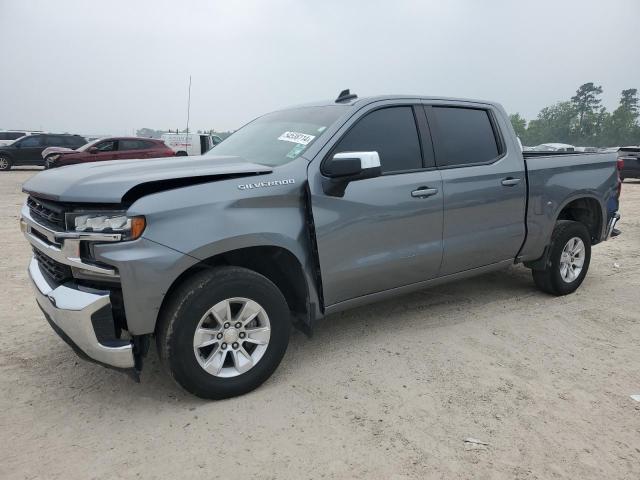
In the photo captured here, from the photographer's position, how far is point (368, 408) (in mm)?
2840

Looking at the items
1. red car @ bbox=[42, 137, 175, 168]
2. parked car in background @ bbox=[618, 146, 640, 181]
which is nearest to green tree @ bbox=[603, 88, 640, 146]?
parked car in background @ bbox=[618, 146, 640, 181]

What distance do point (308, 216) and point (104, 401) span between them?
1.68 metres

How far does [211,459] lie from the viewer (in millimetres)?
2398

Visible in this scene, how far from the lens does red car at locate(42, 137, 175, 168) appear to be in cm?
1669

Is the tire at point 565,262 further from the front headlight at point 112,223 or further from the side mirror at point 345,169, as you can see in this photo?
the front headlight at point 112,223

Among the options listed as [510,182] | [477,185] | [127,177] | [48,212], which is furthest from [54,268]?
[510,182]

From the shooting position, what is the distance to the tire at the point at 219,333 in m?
2.67

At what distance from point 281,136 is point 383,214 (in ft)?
3.16

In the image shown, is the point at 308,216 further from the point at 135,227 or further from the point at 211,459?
the point at 211,459

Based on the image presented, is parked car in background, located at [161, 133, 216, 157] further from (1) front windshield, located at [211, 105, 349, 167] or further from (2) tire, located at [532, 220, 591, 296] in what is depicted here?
(2) tire, located at [532, 220, 591, 296]

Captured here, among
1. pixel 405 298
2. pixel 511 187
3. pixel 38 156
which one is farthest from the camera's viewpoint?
pixel 38 156

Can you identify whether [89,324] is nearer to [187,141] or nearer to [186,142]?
[187,141]

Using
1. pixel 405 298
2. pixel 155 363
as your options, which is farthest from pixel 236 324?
pixel 405 298

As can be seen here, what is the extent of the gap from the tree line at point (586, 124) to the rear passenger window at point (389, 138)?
83845 mm
